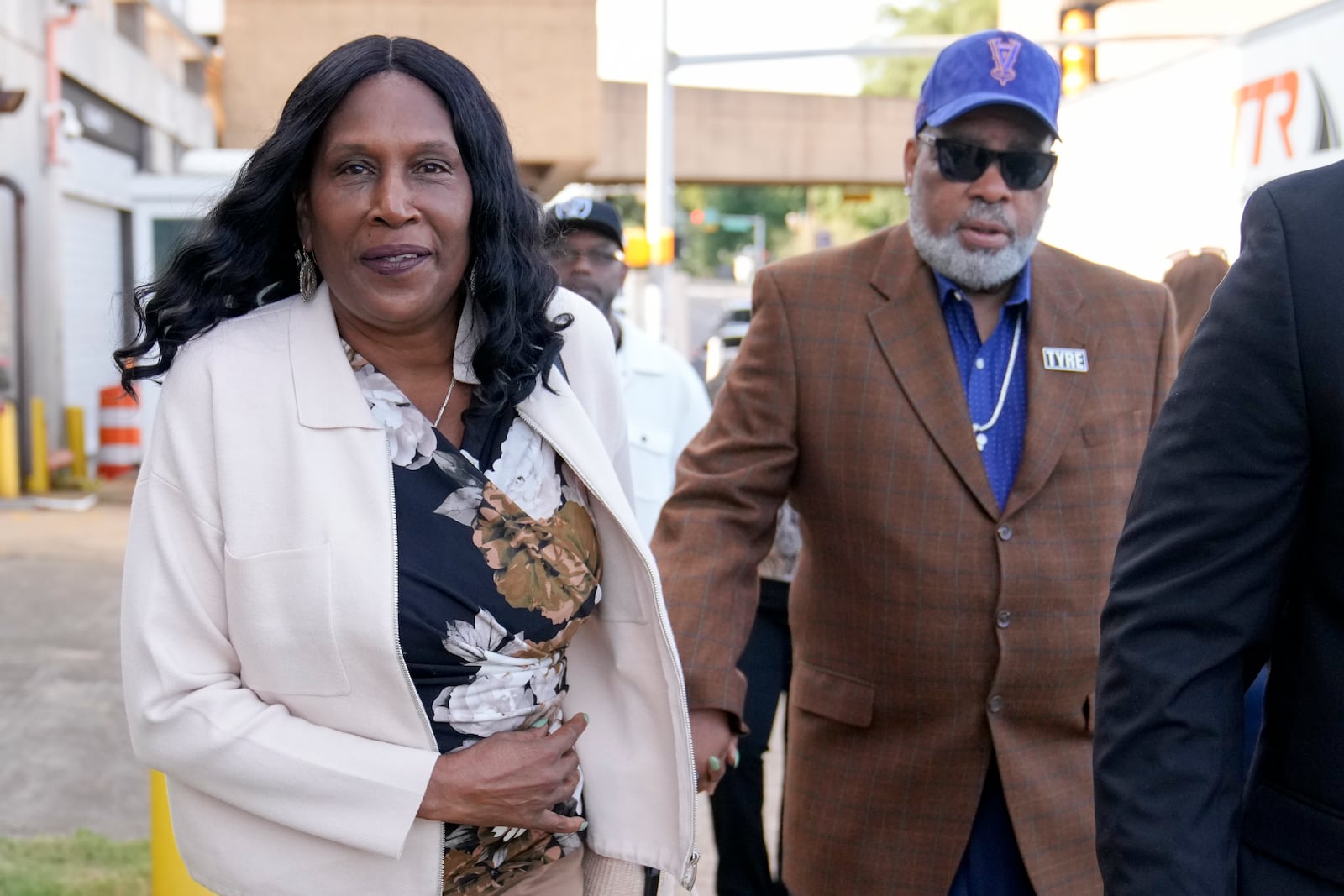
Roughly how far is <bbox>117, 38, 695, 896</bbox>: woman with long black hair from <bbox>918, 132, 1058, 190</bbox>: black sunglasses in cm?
97

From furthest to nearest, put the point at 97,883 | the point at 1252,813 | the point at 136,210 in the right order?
the point at 136,210 → the point at 97,883 → the point at 1252,813

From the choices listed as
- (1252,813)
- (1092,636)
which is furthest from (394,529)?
(1092,636)

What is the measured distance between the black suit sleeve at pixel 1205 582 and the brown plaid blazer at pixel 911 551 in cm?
105

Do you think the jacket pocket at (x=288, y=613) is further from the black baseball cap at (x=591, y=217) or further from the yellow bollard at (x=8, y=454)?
the yellow bollard at (x=8, y=454)

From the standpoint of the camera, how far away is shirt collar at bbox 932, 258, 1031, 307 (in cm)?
308

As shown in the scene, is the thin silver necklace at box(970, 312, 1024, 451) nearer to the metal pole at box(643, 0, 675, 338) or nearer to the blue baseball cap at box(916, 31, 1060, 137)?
the blue baseball cap at box(916, 31, 1060, 137)

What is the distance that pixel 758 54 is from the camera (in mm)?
17828

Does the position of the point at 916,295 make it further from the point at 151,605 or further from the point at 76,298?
the point at 76,298

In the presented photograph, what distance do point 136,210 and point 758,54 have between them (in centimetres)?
759

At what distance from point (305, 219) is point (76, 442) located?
1350 centimetres

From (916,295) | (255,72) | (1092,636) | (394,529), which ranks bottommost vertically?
(1092,636)

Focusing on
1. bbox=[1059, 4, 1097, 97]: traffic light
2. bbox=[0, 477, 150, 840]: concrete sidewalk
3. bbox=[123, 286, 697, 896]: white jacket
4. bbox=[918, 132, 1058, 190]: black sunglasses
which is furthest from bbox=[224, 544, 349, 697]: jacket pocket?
bbox=[1059, 4, 1097, 97]: traffic light

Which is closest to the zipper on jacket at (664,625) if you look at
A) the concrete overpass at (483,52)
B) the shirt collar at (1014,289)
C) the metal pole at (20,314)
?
the shirt collar at (1014,289)

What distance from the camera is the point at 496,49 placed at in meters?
20.2
